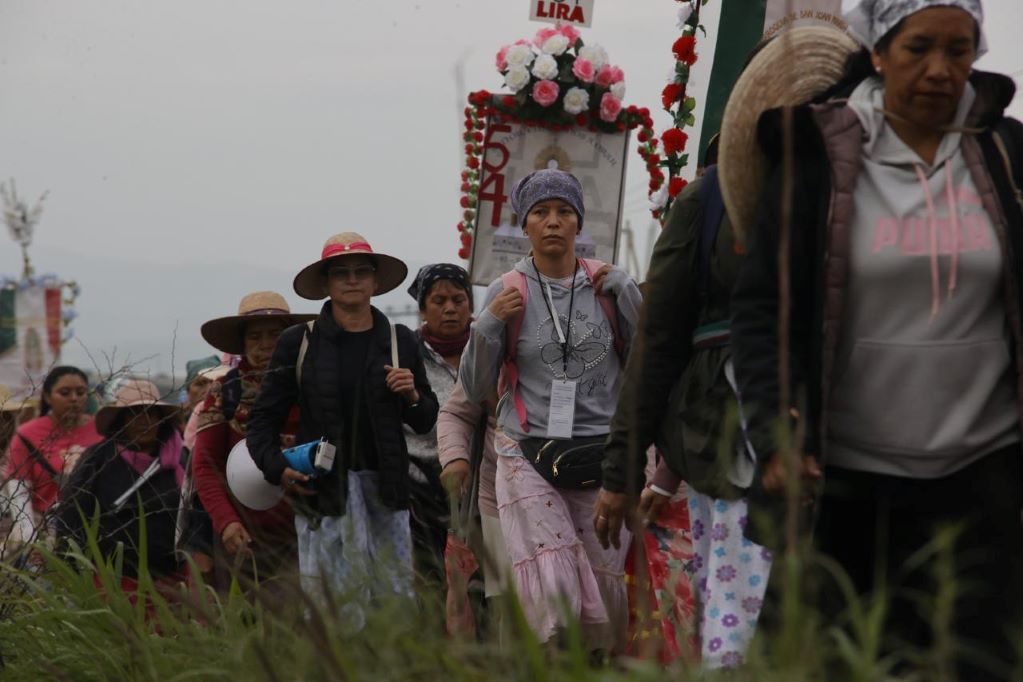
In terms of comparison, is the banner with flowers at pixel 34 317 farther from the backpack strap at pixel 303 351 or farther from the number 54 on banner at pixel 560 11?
the backpack strap at pixel 303 351

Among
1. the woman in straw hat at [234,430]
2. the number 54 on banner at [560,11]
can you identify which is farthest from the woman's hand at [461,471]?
the number 54 on banner at [560,11]

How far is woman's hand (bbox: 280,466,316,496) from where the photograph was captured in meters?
6.91

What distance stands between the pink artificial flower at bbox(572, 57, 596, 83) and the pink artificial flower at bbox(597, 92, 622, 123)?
0.21 meters

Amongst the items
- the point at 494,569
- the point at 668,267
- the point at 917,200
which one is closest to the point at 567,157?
the point at 668,267

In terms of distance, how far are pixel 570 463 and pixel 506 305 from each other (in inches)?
25.2

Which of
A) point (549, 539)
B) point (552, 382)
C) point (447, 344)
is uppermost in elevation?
point (552, 382)

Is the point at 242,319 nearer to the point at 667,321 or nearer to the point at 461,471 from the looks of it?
the point at 461,471

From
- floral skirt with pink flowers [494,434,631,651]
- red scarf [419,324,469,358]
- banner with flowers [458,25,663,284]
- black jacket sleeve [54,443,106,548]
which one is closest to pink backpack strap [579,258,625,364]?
floral skirt with pink flowers [494,434,631,651]

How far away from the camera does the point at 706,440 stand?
4.11 meters

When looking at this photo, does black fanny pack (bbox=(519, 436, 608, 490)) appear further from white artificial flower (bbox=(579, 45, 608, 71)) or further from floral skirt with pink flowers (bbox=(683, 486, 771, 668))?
white artificial flower (bbox=(579, 45, 608, 71))

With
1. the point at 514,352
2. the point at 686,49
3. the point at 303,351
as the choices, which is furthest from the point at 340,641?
the point at 686,49

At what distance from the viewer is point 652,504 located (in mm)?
4652

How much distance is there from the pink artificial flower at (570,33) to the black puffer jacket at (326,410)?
447 cm

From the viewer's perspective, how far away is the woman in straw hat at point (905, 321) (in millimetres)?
3506
